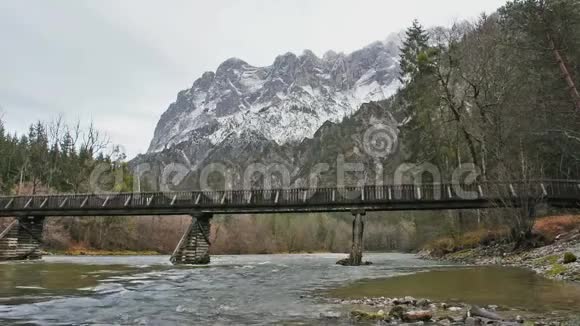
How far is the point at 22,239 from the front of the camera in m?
39.0

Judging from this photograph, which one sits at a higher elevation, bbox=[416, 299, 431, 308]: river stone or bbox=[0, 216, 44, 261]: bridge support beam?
bbox=[416, 299, 431, 308]: river stone

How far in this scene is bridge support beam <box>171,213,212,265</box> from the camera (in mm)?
32188

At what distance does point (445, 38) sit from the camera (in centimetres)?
3691

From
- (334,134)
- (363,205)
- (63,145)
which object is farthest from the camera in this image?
(334,134)

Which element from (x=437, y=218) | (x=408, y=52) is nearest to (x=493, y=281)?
(x=408, y=52)

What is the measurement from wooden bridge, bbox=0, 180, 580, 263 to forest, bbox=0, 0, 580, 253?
1.39 meters

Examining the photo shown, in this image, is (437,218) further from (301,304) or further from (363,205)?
(301,304)

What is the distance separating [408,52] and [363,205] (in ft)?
71.4

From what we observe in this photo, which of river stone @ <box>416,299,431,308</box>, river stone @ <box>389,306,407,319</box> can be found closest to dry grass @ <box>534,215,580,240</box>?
river stone @ <box>416,299,431,308</box>

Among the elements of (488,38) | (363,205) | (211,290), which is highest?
(488,38)

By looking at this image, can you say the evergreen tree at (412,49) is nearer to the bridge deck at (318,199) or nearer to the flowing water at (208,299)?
the bridge deck at (318,199)

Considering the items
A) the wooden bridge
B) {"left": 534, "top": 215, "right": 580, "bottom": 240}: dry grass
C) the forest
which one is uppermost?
the forest

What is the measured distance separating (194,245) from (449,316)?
25843 millimetres

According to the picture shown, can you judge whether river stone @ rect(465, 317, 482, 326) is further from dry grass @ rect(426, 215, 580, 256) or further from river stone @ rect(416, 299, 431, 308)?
dry grass @ rect(426, 215, 580, 256)
